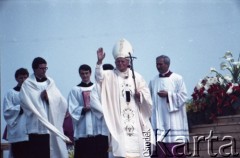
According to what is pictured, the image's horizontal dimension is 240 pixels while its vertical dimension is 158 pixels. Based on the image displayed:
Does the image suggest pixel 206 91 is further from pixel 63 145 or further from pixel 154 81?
pixel 63 145

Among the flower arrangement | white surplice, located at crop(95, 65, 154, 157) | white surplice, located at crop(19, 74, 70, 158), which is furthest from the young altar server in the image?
the flower arrangement

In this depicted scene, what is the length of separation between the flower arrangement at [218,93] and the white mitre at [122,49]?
1.25 m

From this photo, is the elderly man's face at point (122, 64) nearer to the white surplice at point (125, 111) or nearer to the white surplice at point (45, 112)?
the white surplice at point (125, 111)

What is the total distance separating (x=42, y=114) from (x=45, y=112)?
0.25 ft

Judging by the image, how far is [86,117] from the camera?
13.9 m

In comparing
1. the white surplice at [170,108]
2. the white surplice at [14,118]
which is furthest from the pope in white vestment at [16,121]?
the white surplice at [170,108]

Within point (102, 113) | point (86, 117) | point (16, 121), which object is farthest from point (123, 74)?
point (16, 121)

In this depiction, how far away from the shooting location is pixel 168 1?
46.0ft

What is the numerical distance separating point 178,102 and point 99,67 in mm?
1668

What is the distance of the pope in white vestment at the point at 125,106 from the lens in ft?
42.9

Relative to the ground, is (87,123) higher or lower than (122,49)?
lower

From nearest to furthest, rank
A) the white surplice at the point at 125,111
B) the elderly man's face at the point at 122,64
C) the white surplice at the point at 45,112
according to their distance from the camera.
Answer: the white surplice at the point at 125,111 → the elderly man's face at the point at 122,64 → the white surplice at the point at 45,112

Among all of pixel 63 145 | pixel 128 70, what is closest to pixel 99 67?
pixel 128 70

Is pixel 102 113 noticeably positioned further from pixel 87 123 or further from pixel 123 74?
pixel 123 74
